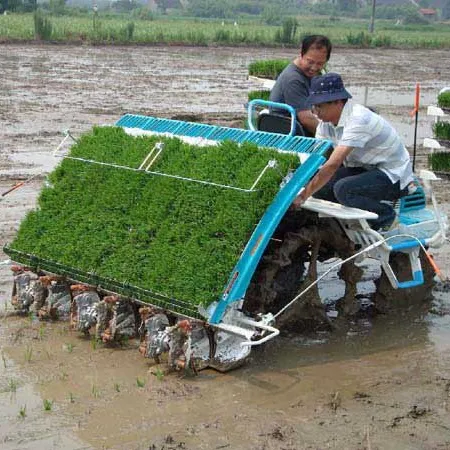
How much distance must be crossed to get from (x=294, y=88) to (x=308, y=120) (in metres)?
0.30

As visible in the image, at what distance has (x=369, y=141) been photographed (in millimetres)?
7023

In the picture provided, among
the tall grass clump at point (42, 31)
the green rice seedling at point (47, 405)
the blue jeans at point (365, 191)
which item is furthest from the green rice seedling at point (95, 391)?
the tall grass clump at point (42, 31)

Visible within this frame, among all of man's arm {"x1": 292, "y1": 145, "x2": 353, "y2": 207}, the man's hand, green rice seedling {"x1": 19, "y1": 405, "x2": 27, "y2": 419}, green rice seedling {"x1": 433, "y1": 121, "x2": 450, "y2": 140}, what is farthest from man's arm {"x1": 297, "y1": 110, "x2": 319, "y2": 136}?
green rice seedling {"x1": 433, "y1": 121, "x2": 450, "y2": 140}

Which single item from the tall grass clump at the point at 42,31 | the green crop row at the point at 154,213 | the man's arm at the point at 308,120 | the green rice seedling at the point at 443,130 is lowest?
the tall grass clump at the point at 42,31

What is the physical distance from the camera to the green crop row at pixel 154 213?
6.47m

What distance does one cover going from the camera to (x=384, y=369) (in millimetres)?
6746

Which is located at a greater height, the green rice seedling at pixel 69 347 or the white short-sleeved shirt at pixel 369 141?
the white short-sleeved shirt at pixel 369 141

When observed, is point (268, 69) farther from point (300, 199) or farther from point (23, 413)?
point (23, 413)

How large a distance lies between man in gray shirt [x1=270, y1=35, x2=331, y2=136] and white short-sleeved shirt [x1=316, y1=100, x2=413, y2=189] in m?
0.48

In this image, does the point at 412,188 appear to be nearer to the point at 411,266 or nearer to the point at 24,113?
the point at 411,266

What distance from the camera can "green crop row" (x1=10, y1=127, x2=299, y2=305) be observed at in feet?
21.2

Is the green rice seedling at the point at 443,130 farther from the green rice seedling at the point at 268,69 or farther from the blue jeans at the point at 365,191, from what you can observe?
the blue jeans at the point at 365,191

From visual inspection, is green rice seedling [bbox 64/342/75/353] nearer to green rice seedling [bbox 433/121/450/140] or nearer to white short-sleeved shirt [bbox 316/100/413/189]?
white short-sleeved shirt [bbox 316/100/413/189]

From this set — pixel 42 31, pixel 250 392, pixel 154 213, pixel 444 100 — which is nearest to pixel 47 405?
pixel 250 392
